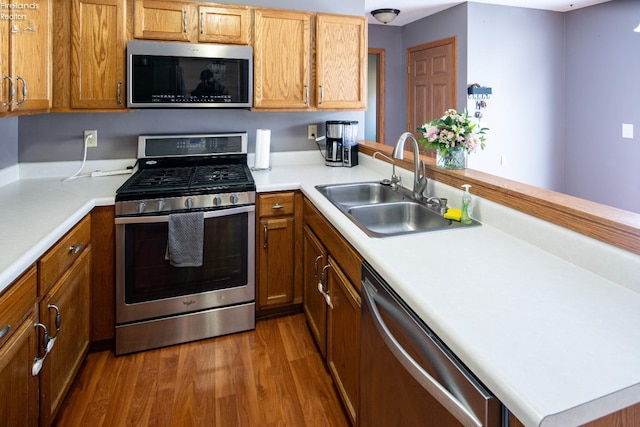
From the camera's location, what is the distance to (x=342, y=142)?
2.79 metres

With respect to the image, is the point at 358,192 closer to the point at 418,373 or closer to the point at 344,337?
the point at 344,337

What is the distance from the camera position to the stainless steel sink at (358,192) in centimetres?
221

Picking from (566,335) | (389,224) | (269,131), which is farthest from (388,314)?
(269,131)

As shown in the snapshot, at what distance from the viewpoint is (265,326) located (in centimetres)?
244

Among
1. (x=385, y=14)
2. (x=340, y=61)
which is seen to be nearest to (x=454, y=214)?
(x=340, y=61)

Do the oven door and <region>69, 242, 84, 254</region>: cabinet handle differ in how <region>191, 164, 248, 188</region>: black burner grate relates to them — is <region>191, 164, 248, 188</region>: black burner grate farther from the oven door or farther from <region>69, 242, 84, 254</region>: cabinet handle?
<region>69, 242, 84, 254</region>: cabinet handle

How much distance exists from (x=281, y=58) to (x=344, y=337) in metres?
1.80

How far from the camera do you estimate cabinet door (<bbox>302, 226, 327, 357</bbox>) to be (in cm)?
194

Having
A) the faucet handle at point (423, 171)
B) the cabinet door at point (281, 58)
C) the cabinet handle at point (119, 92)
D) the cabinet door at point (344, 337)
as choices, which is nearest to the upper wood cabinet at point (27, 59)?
the cabinet handle at point (119, 92)

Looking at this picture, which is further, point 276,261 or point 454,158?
point 276,261

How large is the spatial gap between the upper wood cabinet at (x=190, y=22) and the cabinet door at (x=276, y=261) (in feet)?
3.79

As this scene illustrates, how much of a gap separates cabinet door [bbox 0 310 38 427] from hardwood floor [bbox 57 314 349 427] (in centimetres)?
41

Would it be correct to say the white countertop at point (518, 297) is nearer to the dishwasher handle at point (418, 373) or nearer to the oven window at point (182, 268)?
the dishwasher handle at point (418, 373)


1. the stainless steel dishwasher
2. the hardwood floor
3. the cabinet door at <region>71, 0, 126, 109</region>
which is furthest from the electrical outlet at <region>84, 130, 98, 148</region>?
the stainless steel dishwasher
